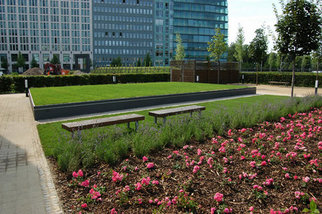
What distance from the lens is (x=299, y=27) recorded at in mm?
14945

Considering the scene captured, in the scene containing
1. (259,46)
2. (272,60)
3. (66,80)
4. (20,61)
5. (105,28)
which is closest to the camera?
(66,80)

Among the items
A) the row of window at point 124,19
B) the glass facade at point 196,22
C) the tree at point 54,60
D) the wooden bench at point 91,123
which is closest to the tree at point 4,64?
the tree at point 54,60

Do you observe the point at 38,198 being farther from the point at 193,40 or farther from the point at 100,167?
the point at 193,40

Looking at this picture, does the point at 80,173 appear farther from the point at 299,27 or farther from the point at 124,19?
the point at 124,19

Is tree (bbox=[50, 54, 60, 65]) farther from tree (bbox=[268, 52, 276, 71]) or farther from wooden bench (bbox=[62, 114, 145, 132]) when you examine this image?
wooden bench (bbox=[62, 114, 145, 132])

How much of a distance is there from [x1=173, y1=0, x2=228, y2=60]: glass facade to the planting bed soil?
11023 centimetres

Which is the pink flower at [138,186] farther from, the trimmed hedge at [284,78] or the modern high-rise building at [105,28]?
the modern high-rise building at [105,28]

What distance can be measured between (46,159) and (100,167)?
5.22 ft

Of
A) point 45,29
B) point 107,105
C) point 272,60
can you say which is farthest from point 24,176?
point 45,29

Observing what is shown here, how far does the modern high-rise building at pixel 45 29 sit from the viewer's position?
4028 inches

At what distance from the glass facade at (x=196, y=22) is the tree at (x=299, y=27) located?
3893 inches

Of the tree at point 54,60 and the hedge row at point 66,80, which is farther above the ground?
the tree at point 54,60

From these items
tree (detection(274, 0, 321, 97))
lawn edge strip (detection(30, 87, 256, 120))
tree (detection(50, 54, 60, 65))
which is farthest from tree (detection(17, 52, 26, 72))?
tree (detection(274, 0, 321, 97))

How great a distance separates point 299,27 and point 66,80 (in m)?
17.6
